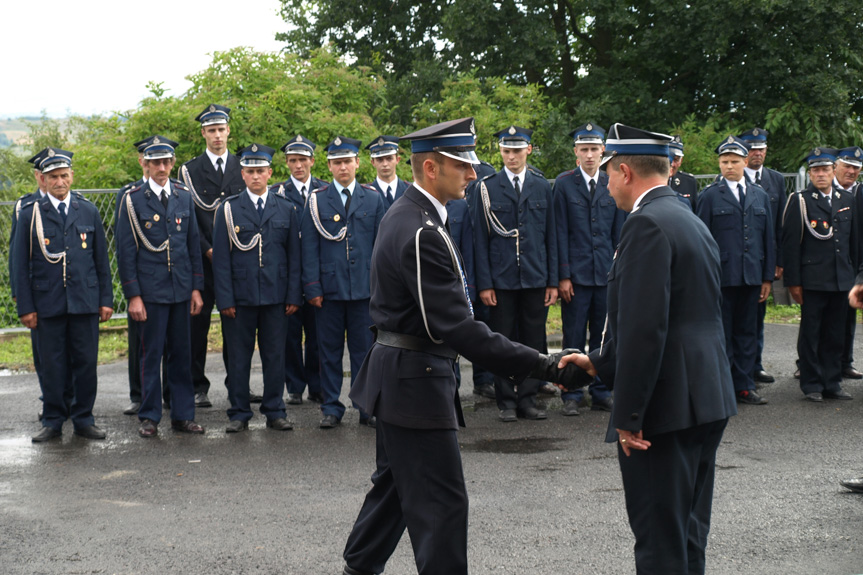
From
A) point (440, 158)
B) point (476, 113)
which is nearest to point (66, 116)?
point (476, 113)

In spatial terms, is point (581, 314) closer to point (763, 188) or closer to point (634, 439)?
point (763, 188)

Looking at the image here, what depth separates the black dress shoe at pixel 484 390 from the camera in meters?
8.84

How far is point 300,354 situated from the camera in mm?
8727

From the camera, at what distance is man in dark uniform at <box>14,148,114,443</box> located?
23.9 ft

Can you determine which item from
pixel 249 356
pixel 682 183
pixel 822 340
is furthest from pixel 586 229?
pixel 249 356

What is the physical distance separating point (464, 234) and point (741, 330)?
274cm

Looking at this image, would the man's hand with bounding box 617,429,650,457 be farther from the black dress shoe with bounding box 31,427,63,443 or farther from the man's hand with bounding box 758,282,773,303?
the man's hand with bounding box 758,282,773,303

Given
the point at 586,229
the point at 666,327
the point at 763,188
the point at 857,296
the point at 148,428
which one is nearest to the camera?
A: the point at 666,327

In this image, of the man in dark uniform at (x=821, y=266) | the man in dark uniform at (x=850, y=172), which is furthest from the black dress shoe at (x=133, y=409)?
the man in dark uniform at (x=850, y=172)

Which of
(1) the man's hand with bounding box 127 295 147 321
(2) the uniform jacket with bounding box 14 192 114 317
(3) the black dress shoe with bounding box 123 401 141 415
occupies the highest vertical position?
(2) the uniform jacket with bounding box 14 192 114 317

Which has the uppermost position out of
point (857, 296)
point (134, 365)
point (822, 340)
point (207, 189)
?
point (207, 189)

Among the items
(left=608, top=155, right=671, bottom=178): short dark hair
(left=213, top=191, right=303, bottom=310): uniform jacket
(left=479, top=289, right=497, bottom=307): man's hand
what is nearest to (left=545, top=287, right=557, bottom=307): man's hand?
(left=479, top=289, right=497, bottom=307): man's hand

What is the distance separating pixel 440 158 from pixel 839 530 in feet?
10.2

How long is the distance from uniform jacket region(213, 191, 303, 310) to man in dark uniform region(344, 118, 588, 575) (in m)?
3.80
